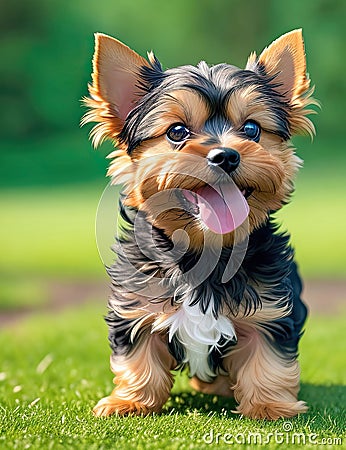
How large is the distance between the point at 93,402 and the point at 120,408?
475mm

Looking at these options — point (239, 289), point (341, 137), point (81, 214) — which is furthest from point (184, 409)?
point (341, 137)

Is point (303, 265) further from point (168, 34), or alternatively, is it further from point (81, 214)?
point (168, 34)

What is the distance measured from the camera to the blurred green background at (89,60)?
2247cm

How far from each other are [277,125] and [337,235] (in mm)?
11510

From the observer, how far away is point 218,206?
155 inches

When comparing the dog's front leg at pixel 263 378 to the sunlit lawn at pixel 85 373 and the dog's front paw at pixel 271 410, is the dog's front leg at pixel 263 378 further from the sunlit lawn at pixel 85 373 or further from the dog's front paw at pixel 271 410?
the sunlit lawn at pixel 85 373

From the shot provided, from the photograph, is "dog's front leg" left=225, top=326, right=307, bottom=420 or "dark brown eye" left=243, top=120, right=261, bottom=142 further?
"dog's front leg" left=225, top=326, right=307, bottom=420

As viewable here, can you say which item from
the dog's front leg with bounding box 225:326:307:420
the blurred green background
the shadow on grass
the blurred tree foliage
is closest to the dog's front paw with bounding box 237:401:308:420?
the dog's front leg with bounding box 225:326:307:420

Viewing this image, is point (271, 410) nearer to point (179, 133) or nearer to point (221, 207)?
point (221, 207)

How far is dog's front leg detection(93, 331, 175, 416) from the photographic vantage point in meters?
4.25

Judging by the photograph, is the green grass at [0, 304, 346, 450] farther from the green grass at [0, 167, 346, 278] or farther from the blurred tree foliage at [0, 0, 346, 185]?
the blurred tree foliage at [0, 0, 346, 185]

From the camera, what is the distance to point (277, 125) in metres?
4.13

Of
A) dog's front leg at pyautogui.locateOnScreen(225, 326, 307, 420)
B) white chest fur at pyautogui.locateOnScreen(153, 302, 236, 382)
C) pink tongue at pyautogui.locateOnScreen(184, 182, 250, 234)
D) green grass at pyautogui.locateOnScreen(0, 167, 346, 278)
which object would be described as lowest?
green grass at pyautogui.locateOnScreen(0, 167, 346, 278)

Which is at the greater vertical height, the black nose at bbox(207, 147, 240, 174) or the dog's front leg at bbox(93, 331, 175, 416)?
the black nose at bbox(207, 147, 240, 174)
